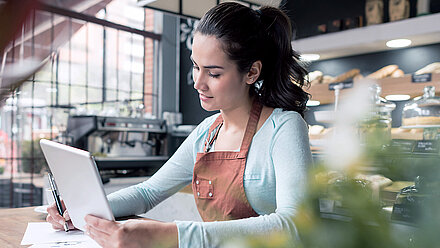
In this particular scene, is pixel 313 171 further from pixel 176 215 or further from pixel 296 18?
pixel 296 18

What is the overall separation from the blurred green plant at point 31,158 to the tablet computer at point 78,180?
4.37 metres

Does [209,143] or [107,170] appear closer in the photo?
[209,143]

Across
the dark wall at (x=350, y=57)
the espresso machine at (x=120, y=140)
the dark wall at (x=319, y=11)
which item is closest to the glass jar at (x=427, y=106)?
the dark wall at (x=350, y=57)

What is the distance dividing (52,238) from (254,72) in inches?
28.2

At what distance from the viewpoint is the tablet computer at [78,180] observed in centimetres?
84

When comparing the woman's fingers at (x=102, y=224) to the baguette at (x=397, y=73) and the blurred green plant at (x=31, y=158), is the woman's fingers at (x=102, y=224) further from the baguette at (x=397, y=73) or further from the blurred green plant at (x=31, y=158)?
the blurred green plant at (x=31, y=158)

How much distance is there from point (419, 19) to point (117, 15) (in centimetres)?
399

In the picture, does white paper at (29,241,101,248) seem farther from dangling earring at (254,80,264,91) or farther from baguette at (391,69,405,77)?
baguette at (391,69,405,77)

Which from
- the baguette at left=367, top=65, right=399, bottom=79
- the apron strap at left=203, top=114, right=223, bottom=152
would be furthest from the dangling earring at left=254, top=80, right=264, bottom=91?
the baguette at left=367, top=65, right=399, bottom=79

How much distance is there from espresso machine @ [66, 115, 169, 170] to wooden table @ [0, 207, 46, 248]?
264 centimetres

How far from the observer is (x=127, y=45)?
19.6 ft

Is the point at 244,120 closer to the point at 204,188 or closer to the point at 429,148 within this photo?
the point at 204,188

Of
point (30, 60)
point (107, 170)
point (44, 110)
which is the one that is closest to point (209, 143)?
point (30, 60)

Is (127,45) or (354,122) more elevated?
(127,45)
